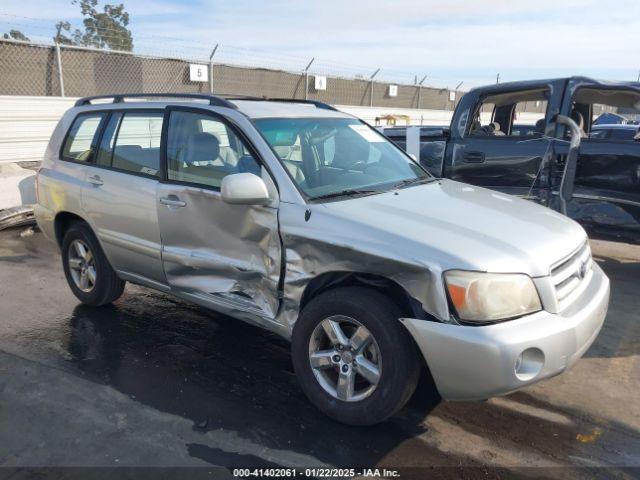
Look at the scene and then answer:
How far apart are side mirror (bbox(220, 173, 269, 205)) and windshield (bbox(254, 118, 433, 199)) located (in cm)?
25

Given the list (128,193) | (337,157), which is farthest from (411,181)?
(128,193)

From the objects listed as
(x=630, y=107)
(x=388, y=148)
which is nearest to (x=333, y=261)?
(x=388, y=148)

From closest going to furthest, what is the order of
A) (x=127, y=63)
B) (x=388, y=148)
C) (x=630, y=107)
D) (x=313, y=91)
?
(x=388, y=148), (x=630, y=107), (x=127, y=63), (x=313, y=91)

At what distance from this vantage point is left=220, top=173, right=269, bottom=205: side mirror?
3.25m

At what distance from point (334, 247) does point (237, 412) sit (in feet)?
3.83

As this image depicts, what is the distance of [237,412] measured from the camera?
10.8ft

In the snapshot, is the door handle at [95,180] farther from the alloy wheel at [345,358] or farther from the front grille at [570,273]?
the front grille at [570,273]

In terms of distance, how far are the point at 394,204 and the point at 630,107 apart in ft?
14.0

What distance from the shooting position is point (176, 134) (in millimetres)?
4035

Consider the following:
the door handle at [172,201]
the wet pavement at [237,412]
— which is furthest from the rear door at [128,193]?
the wet pavement at [237,412]

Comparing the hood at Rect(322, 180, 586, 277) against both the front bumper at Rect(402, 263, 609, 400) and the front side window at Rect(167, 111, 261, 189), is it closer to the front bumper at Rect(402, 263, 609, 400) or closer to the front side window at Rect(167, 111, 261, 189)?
the front bumper at Rect(402, 263, 609, 400)

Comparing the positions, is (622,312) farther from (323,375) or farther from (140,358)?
(140,358)

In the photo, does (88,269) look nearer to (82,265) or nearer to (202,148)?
(82,265)

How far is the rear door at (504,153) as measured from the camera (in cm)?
580
